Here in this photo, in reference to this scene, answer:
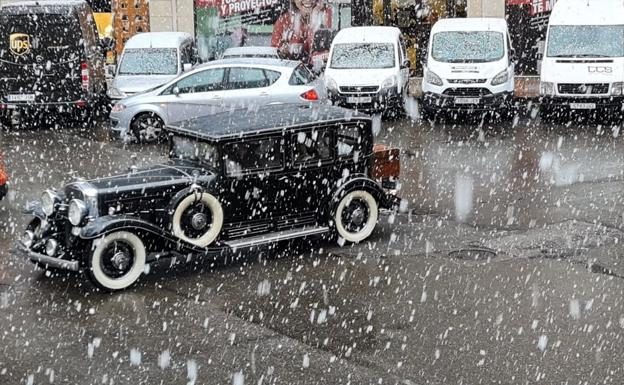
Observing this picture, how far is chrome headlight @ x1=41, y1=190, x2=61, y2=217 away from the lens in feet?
30.6

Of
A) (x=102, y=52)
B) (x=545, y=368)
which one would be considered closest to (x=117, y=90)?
(x=102, y=52)

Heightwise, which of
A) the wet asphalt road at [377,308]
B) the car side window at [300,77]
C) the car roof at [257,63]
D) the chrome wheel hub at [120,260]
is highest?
the car roof at [257,63]

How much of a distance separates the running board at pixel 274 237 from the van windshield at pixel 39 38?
38.9 feet

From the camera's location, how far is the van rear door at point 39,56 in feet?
66.2


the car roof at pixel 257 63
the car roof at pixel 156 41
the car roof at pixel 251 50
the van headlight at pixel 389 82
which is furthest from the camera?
the car roof at pixel 251 50

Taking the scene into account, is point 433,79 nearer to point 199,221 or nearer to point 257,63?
point 257,63

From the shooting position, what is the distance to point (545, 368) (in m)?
7.01

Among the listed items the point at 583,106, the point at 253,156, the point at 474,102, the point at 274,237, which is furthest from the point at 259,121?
the point at 583,106

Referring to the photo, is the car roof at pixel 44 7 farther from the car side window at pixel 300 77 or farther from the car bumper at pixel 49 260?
the car bumper at pixel 49 260

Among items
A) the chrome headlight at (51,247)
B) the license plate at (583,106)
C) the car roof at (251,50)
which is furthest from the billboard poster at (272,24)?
the chrome headlight at (51,247)

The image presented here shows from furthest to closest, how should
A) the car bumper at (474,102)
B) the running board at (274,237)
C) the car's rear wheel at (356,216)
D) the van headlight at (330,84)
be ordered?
the van headlight at (330,84), the car bumper at (474,102), the car's rear wheel at (356,216), the running board at (274,237)

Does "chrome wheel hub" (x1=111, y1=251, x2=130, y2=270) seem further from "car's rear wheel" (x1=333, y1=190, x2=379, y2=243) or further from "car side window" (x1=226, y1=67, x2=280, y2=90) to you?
"car side window" (x1=226, y1=67, x2=280, y2=90)

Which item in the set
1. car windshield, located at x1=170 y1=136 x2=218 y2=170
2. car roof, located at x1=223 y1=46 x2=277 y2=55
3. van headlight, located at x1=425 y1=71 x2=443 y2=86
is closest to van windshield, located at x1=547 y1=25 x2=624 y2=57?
van headlight, located at x1=425 y1=71 x2=443 y2=86

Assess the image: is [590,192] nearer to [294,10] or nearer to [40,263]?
[40,263]
